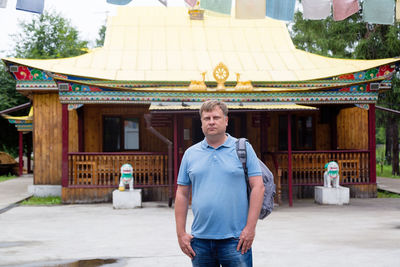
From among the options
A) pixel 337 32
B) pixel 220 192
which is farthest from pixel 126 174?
pixel 337 32

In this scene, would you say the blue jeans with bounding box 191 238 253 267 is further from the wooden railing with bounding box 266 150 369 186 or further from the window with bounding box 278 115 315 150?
the window with bounding box 278 115 315 150

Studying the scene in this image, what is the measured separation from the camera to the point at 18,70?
1727 centimetres

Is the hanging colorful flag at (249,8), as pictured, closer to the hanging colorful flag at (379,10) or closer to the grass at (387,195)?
the hanging colorful flag at (379,10)

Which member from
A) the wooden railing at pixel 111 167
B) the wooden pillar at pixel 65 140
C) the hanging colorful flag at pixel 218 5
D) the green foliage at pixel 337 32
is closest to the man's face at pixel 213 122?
the hanging colorful flag at pixel 218 5

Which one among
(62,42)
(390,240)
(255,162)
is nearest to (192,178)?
(255,162)

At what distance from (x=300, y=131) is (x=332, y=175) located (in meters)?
4.66

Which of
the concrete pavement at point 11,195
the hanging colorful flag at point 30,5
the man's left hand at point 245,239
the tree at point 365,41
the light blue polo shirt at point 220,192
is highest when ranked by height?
the tree at point 365,41

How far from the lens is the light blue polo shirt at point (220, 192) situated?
14.0ft

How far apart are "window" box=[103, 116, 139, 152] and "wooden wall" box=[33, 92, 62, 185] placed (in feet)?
5.22

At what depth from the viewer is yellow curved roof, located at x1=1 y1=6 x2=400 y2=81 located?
1814 centimetres

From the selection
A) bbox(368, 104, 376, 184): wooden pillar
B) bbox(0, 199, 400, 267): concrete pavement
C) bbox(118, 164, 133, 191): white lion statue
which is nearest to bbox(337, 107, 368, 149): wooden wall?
bbox(368, 104, 376, 184): wooden pillar

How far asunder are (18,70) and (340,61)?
11.3m

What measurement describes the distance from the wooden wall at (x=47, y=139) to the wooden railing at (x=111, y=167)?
2.20 m

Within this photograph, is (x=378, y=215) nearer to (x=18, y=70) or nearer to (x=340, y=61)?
(x=340, y=61)
